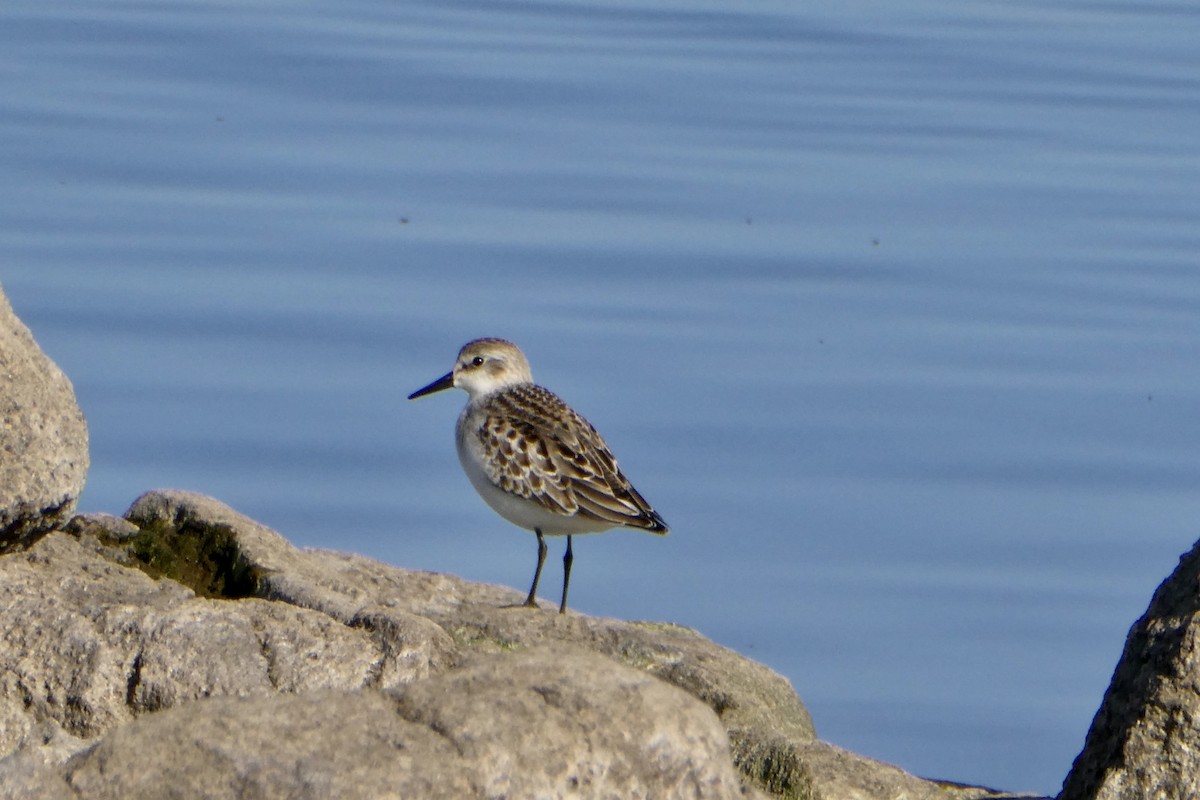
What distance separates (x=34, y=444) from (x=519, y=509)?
245 cm

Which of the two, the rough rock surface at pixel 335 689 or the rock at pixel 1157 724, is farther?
the rock at pixel 1157 724

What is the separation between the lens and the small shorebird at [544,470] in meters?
7.48

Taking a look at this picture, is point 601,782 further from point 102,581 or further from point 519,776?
point 102,581

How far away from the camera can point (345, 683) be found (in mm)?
5090

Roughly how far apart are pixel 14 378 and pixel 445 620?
1513 millimetres

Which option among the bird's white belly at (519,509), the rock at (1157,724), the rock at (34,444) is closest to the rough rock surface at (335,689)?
the rock at (34,444)

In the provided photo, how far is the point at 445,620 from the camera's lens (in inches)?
241

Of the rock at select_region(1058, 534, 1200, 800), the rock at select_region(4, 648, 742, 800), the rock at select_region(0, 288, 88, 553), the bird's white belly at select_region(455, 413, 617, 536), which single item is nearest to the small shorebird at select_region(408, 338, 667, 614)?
the bird's white belly at select_region(455, 413, 617, 536)

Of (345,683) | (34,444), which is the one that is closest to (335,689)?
(345,683)

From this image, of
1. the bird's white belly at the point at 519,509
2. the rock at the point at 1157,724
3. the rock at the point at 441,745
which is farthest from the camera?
the bird's white belly at the point at 519,509

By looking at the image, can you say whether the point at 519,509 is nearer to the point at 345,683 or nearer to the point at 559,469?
the point at 559,469

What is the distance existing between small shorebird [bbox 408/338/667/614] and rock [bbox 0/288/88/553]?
2.00 metres

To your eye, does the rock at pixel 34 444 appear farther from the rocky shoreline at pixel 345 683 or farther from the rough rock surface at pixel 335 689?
the rough rock surface at pixel 335 689

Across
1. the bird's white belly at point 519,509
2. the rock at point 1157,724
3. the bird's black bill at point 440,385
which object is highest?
the bird's black bill at point 440,385
